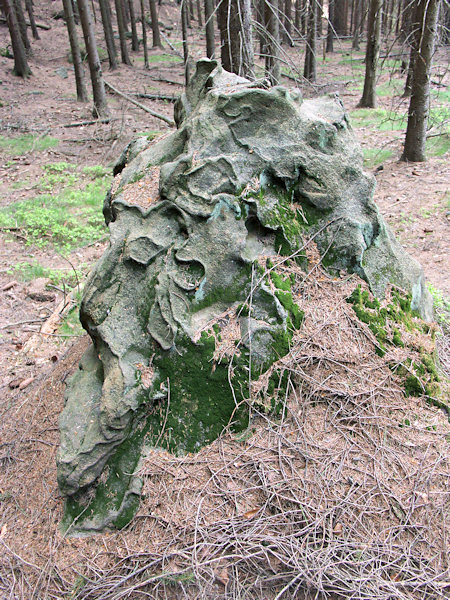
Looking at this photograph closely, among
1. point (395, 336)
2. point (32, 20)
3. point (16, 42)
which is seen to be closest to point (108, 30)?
point (16, 42)

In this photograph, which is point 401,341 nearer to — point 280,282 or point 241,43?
point 280,282

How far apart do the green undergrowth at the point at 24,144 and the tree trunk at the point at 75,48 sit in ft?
10.8

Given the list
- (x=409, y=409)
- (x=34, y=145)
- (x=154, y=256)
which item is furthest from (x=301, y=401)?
(x=34, y=145)

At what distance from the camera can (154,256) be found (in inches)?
116

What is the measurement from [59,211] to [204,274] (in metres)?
5.69

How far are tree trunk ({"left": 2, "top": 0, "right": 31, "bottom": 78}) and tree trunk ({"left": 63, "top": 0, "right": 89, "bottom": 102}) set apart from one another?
2788mm

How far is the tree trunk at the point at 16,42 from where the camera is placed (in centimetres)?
1417

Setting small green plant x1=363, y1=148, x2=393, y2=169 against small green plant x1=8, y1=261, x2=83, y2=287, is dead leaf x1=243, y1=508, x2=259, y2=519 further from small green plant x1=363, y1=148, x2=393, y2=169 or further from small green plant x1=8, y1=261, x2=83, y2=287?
small green plant x1=363, y1=148, x2=393, y2=169

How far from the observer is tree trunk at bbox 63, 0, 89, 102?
478 inches

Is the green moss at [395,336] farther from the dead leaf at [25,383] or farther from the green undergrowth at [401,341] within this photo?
the dead leaf at [25,383]

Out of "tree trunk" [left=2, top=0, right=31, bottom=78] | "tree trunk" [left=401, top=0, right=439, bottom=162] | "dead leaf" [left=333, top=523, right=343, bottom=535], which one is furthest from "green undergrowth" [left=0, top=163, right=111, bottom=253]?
"tree trunk" [left=2, top=0, right=31, bottom=78]

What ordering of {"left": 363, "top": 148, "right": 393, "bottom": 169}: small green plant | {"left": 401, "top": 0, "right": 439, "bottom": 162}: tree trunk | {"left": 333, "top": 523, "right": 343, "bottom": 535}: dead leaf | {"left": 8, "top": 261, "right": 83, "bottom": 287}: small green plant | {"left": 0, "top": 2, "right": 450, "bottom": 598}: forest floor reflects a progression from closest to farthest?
{"left": 333, "top": 523, "right": 343, "bottom": 535}: dead leaf < {"left": 0, "top": 2, "right": 450, "bottom": 598}: forest floor < {"left": 8, "top": 261, "right": 83, "bottom": 287}: small green plant < {"left": 401, "top": 0, "right": 439, "bottom": 162}: tree trunk < {"left": 363, "top": 148, "right": 393, "bottom": 169}: small green plant

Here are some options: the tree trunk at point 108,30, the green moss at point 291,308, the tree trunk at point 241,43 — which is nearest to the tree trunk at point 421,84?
the tree trunk at point 241,43

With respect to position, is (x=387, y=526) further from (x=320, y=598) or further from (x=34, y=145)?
(x=34, y=145)
